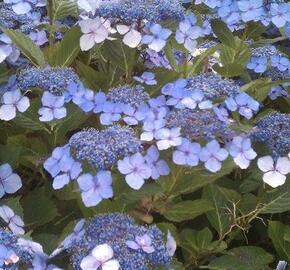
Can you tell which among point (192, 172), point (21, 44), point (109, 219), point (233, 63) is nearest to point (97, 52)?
point (21, 44)

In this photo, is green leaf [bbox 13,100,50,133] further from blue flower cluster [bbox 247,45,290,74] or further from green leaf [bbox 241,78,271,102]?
blue flower cluster [bbox 247,45,290,74]

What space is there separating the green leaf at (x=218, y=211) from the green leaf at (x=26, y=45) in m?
0.42

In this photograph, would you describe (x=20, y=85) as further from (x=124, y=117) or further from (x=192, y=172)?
(x=192, y=172)

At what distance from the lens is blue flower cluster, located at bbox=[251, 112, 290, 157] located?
1353mm

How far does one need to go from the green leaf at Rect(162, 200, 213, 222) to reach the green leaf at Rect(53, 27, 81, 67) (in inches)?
15.1

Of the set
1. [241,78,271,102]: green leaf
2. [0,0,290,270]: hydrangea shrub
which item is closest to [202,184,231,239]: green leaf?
[0,0,290,270]: hydrangea shrub

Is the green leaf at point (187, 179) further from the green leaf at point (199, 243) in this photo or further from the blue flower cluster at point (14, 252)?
the blue flower cluster at point (14, 252)

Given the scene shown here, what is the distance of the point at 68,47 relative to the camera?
152 centimetres

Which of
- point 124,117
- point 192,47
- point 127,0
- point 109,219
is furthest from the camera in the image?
point 192,47

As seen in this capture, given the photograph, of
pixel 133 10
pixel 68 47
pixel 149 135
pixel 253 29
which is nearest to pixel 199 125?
pixel 149 135

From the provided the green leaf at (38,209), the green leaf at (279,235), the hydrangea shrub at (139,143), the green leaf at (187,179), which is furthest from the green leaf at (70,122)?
the green leaf at (279,235)

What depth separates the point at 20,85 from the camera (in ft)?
4.67

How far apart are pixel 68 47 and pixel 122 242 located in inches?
21.7

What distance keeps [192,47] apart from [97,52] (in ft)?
0.68
